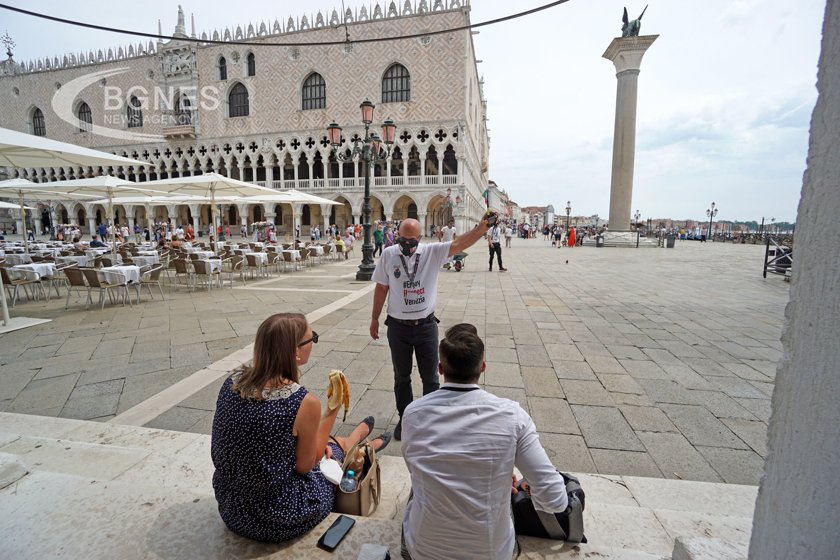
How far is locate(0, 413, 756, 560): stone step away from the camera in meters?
1.39

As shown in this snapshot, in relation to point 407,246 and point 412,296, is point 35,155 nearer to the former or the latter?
point 407,246

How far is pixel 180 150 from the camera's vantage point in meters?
33.9

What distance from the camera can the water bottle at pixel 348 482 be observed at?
163cm

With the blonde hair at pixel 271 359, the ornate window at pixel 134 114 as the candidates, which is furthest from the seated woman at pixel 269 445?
the ornate window at pixel 134 114

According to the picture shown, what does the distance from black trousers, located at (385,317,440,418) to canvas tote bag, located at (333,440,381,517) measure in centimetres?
83

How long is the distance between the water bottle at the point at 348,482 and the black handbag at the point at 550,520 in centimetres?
65

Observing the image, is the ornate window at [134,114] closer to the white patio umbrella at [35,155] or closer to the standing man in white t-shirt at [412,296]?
the white patio umbrella at [35,155]

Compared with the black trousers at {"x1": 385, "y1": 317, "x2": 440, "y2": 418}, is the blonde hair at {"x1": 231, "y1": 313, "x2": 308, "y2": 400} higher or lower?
higher

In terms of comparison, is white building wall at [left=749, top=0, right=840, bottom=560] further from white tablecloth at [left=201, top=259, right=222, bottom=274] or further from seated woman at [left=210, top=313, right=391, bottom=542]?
white tablecloth at [left=201, top=259, right=222, bottom=274]

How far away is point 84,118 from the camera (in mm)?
37000

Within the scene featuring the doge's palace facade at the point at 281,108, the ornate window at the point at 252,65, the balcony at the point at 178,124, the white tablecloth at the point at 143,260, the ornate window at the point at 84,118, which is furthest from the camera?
the ornate window at the point at 84,118

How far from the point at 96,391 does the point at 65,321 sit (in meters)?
3.22

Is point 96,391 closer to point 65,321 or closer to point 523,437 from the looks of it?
point 65,321

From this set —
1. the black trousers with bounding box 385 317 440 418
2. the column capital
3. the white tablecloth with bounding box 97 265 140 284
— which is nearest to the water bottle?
the black trousers with bounding box 385 317 440 418
